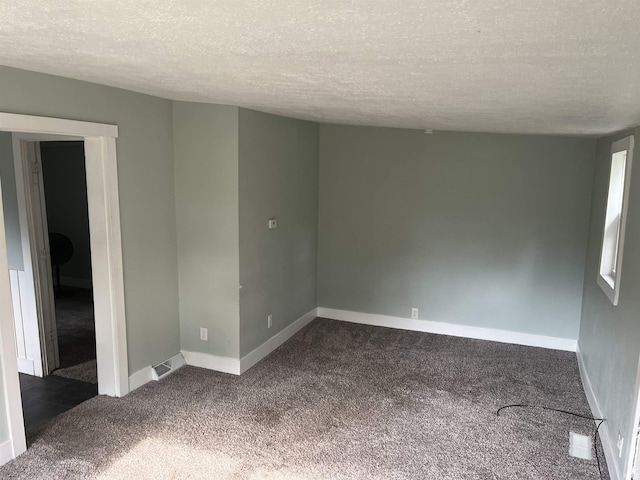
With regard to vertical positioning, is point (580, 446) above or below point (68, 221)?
below

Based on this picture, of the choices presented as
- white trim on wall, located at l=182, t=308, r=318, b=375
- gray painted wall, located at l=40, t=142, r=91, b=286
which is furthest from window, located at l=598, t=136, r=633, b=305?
gray painted wall, located at l=40, t=142, r=91, b=286

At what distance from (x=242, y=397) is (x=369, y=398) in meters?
0.93

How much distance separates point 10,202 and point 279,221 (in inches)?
81.6

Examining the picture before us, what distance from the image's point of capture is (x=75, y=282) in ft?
21.4

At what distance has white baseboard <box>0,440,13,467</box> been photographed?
103 inches

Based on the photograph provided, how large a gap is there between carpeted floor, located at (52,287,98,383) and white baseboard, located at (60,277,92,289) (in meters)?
0.13

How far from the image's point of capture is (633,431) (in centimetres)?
237

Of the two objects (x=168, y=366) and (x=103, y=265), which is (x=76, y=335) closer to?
(x=168, y=366)

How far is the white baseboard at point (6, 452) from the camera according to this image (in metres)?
2.62

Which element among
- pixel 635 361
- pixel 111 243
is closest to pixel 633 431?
pixel 635 361

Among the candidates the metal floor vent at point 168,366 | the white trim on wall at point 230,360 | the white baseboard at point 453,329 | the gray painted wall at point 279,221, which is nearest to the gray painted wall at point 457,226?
the white baseboard at point 453,329

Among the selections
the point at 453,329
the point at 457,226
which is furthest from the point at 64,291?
the point at 457,226

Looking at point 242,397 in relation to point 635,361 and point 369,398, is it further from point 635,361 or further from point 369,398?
point 635,361

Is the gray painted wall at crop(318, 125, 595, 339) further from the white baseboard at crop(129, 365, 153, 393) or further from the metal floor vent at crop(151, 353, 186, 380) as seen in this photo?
the white baseboard at crop(129, 365, 153, 393)
